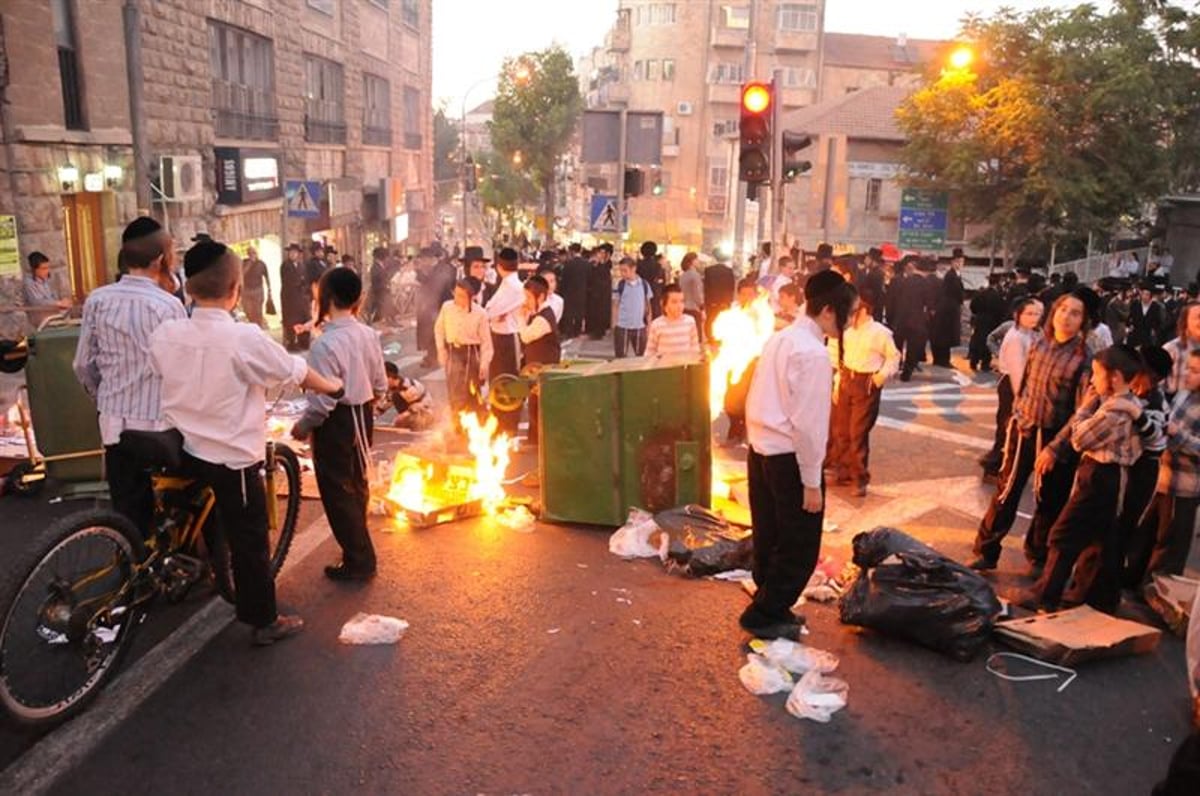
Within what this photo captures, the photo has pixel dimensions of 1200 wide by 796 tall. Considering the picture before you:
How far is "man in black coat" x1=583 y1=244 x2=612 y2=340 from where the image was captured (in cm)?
1800

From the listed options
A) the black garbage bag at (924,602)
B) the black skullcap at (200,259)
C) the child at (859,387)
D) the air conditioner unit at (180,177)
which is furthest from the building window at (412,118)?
the black garbage bag at (924,602)

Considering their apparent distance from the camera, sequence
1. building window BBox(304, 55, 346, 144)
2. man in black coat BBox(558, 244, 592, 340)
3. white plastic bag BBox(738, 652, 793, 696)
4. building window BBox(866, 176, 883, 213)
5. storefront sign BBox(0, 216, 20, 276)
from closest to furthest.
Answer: white plastic bag BBox(738, 652, 793, 696), storefront sign BBox(0, 216, 20, 276), man in black coat BBox(558, 244, 592, 340), building window BBox(304, 55, 346, 144), building window BBox(866, 176, 883, 213)

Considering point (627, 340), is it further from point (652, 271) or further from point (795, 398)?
point (795, 398)

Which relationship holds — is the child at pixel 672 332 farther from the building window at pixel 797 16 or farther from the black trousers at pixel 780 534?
the building window at pixel 797 16

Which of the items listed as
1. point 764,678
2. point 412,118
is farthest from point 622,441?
point 412,118

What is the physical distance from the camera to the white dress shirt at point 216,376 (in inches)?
178

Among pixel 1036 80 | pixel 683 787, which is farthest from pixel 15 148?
pixel 1036 80

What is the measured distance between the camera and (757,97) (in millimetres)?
10773

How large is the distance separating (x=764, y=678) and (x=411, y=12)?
3367cm

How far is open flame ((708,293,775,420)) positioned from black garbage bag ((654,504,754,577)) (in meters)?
2.03

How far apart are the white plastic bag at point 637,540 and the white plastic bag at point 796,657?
142 centimetres

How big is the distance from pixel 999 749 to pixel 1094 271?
104 feet

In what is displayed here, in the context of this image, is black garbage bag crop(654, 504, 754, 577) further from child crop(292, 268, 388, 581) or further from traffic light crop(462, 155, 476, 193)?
traffic light crop(462, 155, 476, 193)

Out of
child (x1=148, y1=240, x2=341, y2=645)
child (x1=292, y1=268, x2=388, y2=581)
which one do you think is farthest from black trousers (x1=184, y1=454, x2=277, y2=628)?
child (x1=292, y1=268, x2=388, y2=581)
